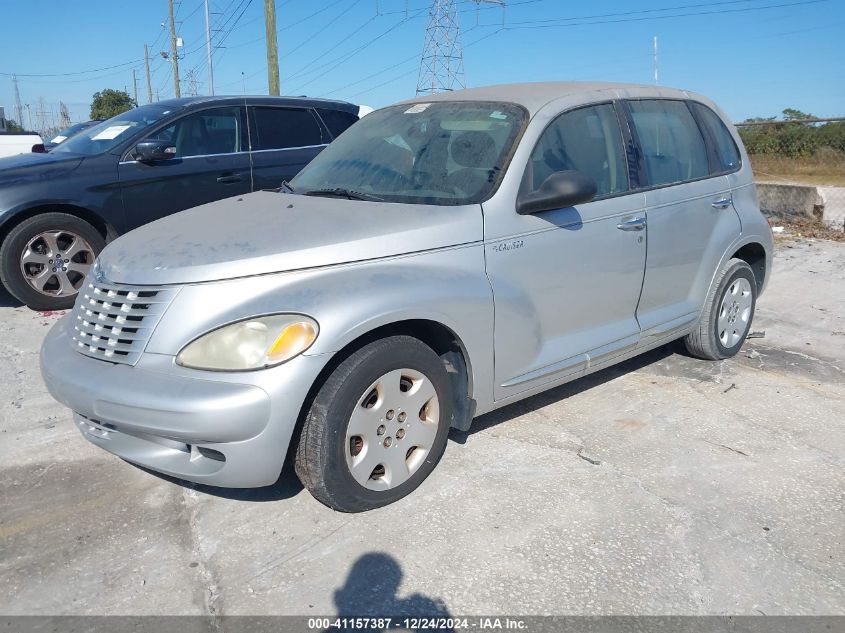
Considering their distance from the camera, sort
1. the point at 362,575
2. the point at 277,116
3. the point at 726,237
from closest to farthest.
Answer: the point at 362,575
the point at 726,237
the point at 277,116

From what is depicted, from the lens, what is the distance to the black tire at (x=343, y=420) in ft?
Result: 9.27

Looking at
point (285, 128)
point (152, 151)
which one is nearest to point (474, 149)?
point (152, 151)

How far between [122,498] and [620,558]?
7.11ft

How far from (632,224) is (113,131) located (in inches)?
191

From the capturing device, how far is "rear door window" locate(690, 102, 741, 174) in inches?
191

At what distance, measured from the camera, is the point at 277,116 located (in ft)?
23.4

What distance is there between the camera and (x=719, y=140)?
4.96 meters

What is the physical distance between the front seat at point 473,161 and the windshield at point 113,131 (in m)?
3.88

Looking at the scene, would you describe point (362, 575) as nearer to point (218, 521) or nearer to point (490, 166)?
point (218, 521)

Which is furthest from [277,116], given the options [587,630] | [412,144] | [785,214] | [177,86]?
[177,86]

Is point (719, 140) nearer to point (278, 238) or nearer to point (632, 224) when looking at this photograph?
point (632, 224)

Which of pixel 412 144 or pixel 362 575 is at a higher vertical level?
pixel 412 144

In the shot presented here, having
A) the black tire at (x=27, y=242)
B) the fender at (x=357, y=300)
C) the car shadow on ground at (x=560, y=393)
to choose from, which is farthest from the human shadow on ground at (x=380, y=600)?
the black tire at (x=27, y=242)

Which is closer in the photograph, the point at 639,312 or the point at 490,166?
the point at 490,166
